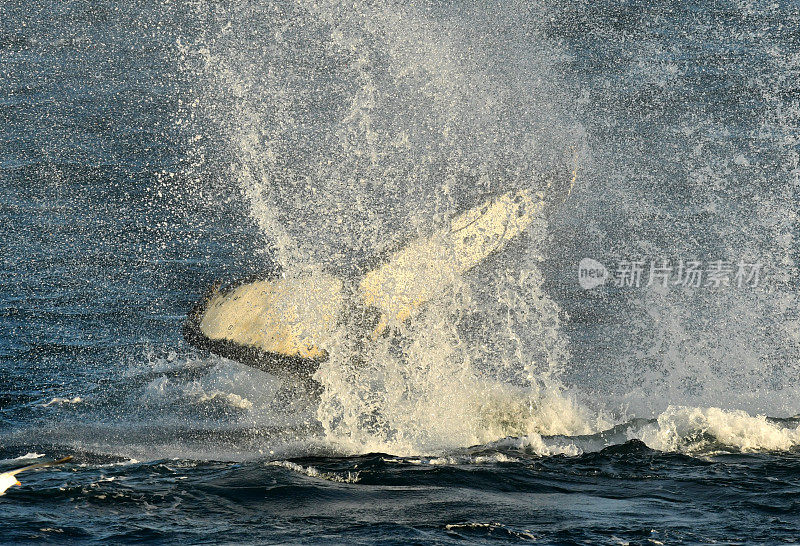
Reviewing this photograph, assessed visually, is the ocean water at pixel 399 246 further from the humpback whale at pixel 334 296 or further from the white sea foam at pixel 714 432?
the humpback whale at pixel 334 296

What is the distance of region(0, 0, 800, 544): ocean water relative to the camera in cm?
687

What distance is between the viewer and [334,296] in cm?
875

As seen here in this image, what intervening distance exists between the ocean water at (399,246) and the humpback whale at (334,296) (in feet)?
0.61

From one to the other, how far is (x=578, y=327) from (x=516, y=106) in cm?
684

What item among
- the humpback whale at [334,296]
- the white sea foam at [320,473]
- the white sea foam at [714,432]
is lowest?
the white sea foam at [320,473]

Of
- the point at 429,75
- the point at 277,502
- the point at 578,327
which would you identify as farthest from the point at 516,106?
the point at 277,502

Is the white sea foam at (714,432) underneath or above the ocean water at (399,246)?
underneath

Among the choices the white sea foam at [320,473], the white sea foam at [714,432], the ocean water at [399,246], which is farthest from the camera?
the white sea foam at [714,432]

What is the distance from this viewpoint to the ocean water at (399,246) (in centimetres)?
687

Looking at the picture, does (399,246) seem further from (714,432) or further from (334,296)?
(714,432)

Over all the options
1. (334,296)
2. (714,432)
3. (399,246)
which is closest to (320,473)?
(334,296)

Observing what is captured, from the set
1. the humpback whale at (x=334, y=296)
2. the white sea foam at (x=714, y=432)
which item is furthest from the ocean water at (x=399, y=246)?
the humpback whale at (x=334, y=296)

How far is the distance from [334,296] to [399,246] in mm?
737

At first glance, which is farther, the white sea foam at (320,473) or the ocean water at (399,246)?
the white sea foam at (320,473)
